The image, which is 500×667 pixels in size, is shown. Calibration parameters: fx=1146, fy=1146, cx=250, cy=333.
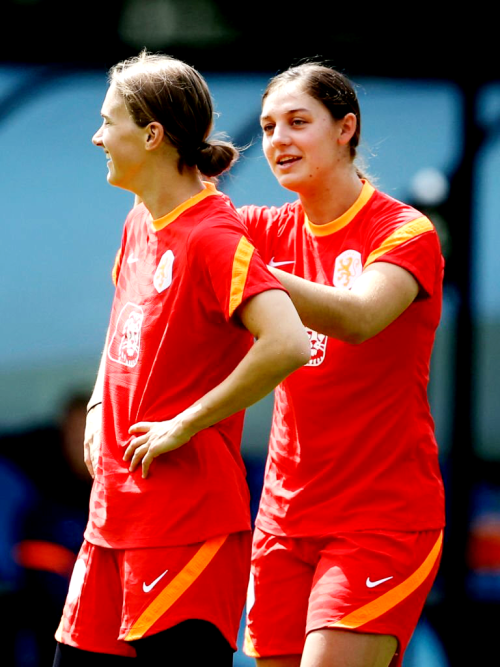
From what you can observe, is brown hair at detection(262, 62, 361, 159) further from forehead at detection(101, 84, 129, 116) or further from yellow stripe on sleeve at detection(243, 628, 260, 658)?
yellow stripe on sleeve at detection(243, 628, 260, 658)

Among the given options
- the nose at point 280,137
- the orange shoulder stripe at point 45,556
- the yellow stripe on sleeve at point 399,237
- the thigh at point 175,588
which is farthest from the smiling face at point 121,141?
the orange shoulder stripe at point 45,556

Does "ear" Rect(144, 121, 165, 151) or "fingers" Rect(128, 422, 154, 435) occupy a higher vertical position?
"ear" Rect(144, 121, 165, 151)

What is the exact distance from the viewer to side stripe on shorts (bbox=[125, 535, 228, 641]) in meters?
1.91

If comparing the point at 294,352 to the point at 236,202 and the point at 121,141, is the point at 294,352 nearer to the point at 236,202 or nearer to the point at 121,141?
the point at 121,141

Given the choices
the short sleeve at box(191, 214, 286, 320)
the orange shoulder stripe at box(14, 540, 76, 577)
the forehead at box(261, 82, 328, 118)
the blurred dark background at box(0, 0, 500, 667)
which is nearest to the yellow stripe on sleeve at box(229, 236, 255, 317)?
the short sleeve at box(191, 214, 286, 320)

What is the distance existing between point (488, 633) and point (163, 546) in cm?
227

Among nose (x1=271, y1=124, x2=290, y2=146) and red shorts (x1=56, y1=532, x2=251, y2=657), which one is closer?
red shorts (x1=56, y1=532, x2=251, y2=657)

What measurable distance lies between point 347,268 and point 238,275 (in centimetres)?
49

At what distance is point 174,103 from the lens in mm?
2000

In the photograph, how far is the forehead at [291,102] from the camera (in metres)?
2.34

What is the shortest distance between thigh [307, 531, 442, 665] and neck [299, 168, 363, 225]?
25.6 inches

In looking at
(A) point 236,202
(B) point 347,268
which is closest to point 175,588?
(B) point 347,268

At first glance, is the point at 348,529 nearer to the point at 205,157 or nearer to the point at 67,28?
the point at 205,157

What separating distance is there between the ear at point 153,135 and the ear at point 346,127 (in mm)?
524
